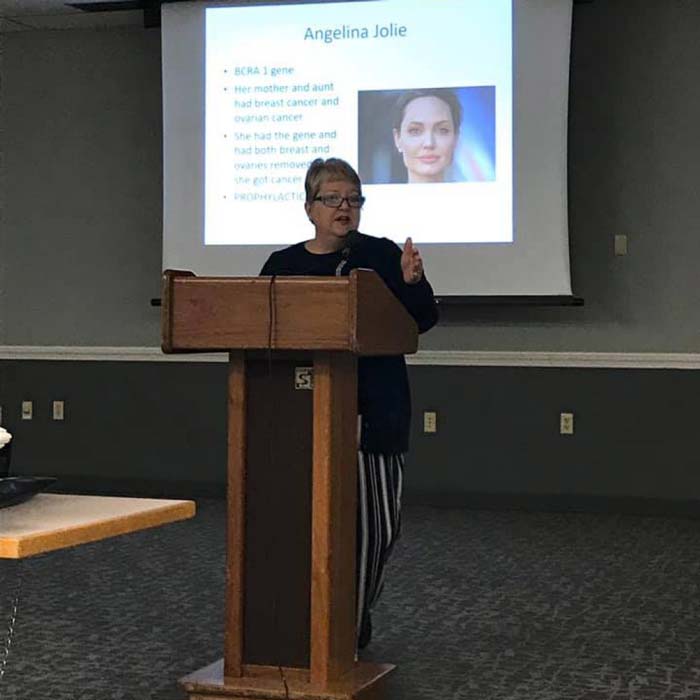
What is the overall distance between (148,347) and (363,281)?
445cm

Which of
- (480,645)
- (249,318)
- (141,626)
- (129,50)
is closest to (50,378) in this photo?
(129,50)

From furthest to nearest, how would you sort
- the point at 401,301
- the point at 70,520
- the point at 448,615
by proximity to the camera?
the point at 448,615
the point at 401,301
the point at 70,520

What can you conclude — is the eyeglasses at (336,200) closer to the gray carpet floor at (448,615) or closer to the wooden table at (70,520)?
the gray carpet floor at (448,615)

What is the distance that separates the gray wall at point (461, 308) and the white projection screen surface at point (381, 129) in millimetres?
247

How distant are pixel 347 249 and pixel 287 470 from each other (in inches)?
26.7

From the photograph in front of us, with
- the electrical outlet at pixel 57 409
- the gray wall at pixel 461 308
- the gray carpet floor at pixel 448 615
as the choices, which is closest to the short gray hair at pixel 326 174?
the gray carpet floor at pixel 448 615

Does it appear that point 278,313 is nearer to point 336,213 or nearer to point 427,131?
point 336,213

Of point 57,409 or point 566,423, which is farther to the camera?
point 57,409

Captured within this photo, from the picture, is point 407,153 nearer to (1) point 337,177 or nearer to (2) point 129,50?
(2) point 129,50

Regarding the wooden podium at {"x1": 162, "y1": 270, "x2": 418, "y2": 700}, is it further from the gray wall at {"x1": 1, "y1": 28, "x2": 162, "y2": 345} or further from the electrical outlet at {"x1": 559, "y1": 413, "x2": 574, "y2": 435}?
the gray wall at {"x1": 1, "y1": 28, "x2": 162, "y2": 345}

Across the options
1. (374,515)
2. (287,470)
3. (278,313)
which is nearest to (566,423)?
(374,515)

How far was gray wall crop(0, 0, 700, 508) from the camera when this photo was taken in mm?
6176

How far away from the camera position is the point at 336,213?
3098mm

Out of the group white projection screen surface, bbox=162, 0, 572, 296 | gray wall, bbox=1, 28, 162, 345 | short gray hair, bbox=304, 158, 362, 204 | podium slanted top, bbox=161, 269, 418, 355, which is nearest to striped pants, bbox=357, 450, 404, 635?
podium slanted top, bbox=161, 269, 418, 355
